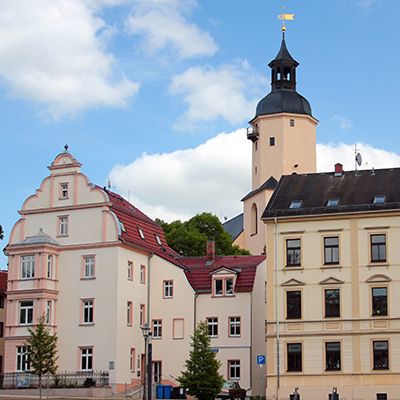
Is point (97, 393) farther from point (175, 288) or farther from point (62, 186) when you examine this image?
point (62, 186)

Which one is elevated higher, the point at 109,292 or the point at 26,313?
the point at 109,292

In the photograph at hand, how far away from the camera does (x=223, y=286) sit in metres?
68.2

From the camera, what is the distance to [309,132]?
99.6 meters

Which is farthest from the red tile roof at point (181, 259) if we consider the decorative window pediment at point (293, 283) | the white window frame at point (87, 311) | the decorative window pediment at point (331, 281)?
the decorative window pediment at point (331, 281)

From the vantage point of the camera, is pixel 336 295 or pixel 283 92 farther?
pixel 283 92

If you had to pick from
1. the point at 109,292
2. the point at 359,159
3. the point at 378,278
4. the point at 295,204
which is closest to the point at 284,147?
the point at 359,159

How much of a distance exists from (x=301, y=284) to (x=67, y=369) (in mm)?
17505

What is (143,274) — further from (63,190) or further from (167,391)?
(167,391)

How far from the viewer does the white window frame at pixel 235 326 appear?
67062 millimetres

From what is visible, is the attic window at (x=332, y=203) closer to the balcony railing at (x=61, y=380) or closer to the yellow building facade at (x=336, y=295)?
the yellow building facade at (x=336, y=295)

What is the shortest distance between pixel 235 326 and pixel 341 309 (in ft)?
34.4

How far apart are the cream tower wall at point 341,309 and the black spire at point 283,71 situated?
42.1 metres

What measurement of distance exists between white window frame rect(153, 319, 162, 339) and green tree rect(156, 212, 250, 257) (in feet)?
51.0

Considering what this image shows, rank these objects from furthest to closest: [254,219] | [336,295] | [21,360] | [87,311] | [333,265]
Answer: [254,219]
[87,311]
[21,360]
[333,265]
[336,295]
